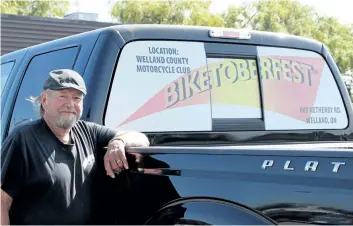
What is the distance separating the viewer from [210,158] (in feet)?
7.80

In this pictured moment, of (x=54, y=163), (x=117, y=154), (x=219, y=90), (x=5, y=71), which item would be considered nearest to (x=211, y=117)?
(x=219, y=90)

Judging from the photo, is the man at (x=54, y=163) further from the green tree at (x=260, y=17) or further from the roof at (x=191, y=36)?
the green tree at (x=260, y=17)

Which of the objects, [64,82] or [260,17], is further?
[260,17]

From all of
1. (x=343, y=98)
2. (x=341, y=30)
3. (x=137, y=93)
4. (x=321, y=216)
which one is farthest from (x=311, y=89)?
(x=341, y=30)

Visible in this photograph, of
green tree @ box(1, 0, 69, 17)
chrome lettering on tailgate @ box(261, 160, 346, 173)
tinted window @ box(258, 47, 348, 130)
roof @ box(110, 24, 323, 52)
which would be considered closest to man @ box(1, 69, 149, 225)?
roof @ box(110, 24, 323, 52)

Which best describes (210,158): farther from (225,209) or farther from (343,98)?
Result: (343,98)

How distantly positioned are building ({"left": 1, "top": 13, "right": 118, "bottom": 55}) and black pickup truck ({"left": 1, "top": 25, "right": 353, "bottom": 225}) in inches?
410

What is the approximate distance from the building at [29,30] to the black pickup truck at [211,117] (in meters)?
10.4

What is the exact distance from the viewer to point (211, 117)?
Result: 370 cm

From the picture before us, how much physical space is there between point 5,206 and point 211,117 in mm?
1480

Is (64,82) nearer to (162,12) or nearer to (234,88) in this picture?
(234,88)

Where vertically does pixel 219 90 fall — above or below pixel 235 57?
below

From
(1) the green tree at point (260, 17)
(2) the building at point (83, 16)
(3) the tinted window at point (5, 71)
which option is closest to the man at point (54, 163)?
(3) the tinted window at point (5, 71)

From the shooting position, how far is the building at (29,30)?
575 inches
